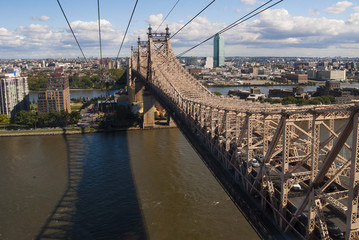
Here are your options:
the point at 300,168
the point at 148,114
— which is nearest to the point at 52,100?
the point at 148,114

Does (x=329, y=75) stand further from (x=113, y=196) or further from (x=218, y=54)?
(x=218, y=54)

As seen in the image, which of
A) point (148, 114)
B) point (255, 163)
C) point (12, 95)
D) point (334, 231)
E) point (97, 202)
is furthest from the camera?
point (12, 95)

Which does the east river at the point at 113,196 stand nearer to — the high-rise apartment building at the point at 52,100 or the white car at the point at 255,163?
the white car at the point at 255,163

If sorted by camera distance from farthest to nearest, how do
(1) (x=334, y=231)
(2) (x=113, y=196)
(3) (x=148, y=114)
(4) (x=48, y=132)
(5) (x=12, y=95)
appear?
1. (5) (x=12, y=95)
2. (3) (x=148, y=114)
3. (4) (x=48, y=132)
4. (2) (x=113, y=196)
5. (1) (x=334, y=231)

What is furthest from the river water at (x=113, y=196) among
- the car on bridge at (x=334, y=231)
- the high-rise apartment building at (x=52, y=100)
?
the high-rise apartment building at (x=52, y=100)

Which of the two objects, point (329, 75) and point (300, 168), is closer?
point (300, 168)

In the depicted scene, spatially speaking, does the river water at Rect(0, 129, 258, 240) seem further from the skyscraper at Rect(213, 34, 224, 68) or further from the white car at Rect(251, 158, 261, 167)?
the skyscraper at Rect(213, 34, 224, 68)

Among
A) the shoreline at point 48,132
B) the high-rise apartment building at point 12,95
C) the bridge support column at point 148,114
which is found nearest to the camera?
the shoreline at point 48,132

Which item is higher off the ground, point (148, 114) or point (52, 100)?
point (52, 100)

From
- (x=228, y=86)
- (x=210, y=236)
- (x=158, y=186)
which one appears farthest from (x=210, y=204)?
(x=228, y=86)
